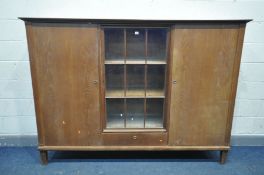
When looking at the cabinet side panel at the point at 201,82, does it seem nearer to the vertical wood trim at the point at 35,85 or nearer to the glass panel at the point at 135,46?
the glass panel at the point at 135,46

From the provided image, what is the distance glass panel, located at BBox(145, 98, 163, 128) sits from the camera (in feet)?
6.03

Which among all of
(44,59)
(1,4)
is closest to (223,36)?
(44,59)

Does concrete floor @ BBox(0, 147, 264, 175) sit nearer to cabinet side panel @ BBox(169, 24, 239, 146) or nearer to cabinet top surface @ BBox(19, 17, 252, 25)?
cabinet side panel @ BBox(169, 24, 239, 146)

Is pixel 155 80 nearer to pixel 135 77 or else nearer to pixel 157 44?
pixel 135 77

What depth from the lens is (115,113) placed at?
1.89 meters

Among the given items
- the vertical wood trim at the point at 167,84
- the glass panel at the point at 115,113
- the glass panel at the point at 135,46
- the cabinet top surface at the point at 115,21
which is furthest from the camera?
the glass panel at the point at 115,113

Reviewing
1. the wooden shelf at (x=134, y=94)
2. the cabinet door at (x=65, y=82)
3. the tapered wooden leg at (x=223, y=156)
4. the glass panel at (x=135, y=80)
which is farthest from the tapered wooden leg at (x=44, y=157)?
the tapered wooden leg at (x=223, y=156)

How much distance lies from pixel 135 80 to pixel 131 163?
0.74m

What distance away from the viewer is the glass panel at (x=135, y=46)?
1.72 m

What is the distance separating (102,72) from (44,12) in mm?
815

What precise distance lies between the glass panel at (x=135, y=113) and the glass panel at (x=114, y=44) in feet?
1.29

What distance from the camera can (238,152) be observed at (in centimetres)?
208

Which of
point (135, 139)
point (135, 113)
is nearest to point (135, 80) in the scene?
point (135, 113)

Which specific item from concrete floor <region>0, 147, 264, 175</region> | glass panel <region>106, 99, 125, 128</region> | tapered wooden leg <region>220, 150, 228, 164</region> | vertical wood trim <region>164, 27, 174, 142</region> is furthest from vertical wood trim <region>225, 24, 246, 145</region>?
glass panel <region>106, 99, 125, 128</region>
